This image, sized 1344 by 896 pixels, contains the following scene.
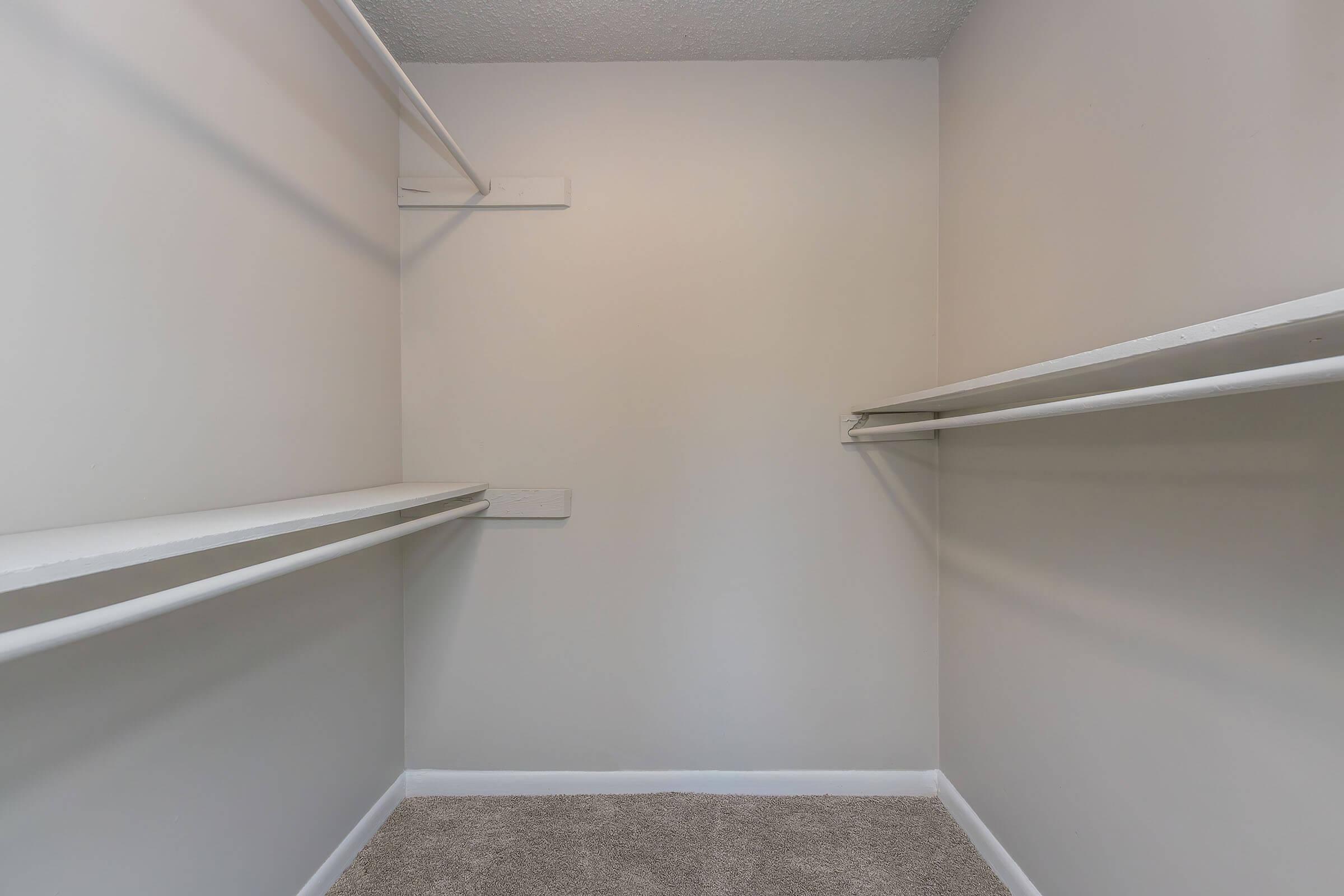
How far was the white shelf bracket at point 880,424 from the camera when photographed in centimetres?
165

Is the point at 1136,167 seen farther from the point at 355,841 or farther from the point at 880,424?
the point at 355,841

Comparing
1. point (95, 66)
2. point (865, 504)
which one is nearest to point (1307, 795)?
point (865, 504)

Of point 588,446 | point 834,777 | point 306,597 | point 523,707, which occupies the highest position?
point 588,446

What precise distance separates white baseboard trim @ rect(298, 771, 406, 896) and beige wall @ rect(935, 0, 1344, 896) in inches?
68.5

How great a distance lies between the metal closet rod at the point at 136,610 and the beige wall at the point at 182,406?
0.79 feet

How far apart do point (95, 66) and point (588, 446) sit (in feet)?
4.05

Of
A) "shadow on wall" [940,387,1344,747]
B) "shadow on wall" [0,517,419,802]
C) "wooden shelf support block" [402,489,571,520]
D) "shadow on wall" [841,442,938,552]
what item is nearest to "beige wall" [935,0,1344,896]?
"shadow on wall" [940,387,1344,747]

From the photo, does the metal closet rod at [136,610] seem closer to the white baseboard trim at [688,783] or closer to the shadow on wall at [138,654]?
the shadow on wall at [138,654]

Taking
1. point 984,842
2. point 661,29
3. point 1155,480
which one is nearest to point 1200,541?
point 1155,480

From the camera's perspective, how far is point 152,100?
86 centimetres

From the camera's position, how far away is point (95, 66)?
781 mm

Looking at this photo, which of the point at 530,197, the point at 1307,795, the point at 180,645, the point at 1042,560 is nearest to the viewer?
the point at 1307,795

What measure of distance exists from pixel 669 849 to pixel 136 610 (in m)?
1.39

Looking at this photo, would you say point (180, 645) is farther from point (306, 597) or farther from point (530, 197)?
point (530, 197)
